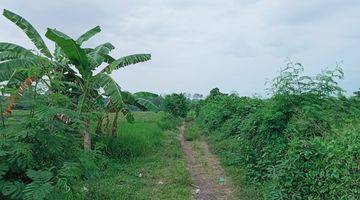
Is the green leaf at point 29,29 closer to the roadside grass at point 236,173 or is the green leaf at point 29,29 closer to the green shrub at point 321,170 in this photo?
the roadside grass at point 236,173

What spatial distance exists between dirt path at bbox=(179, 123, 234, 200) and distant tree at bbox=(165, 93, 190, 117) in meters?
23.5

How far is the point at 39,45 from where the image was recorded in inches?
476

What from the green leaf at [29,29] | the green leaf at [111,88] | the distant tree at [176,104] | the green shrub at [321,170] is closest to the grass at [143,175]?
the green leaf at [111,88]

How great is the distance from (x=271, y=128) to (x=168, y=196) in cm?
270

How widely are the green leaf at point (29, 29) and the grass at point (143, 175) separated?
11.3 ft

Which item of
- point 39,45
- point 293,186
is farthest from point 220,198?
point 39,45

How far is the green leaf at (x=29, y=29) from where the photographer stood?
39.0 ft

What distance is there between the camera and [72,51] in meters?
10.7

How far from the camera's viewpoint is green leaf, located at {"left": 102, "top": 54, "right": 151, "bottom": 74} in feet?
39.7

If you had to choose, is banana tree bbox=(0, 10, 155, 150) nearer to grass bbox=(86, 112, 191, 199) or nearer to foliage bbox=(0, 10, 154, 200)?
grass bbox=(86, 112, 191, 199)

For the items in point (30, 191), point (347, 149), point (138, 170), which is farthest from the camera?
point (138, 170)

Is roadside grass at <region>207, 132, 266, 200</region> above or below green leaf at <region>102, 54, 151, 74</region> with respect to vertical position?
below

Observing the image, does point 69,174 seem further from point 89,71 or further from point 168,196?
point 89,71

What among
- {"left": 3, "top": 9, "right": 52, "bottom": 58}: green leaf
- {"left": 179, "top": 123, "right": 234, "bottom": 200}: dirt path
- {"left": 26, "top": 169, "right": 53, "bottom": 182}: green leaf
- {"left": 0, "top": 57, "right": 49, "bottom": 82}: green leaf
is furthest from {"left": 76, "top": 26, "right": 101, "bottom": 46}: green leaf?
{"left": 26, "top": 169, "right": 53, "bottom": 182}: green leaf
